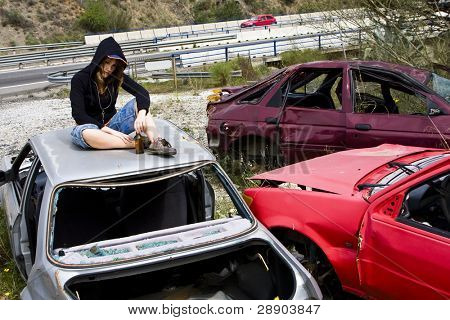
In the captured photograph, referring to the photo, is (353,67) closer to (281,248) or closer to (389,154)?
(389,154)

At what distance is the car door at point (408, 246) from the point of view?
285cm

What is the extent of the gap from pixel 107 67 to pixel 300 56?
54.0ft

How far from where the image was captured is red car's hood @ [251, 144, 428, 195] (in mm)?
3799

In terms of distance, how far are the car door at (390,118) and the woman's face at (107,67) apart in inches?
109

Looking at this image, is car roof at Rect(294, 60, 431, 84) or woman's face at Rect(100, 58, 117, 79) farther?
car roof at Rect(294, 60, 431, 84)

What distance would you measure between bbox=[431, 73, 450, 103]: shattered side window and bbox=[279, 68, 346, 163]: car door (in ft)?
3.41

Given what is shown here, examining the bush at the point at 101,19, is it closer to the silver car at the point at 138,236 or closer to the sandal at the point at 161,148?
the silver car at the point at 138,236

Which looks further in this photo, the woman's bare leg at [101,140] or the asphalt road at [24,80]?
the asphalt road at [24,80]

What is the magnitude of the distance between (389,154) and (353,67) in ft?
5.73

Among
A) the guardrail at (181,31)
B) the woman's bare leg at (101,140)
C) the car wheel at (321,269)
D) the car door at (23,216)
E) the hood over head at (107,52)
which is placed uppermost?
the guardrail at (181,31)

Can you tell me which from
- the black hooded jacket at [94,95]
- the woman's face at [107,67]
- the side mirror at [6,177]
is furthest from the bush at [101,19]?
the woman's face at [107,67]

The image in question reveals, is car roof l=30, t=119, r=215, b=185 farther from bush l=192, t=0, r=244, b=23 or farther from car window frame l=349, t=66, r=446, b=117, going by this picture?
bush l=192, t=0, r=244, b=23

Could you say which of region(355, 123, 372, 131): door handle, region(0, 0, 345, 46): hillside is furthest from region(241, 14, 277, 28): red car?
region(355, 123, 372, 131): door handle

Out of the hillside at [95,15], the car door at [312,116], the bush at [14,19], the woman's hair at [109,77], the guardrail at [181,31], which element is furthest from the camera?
the hillside at [95,15]
